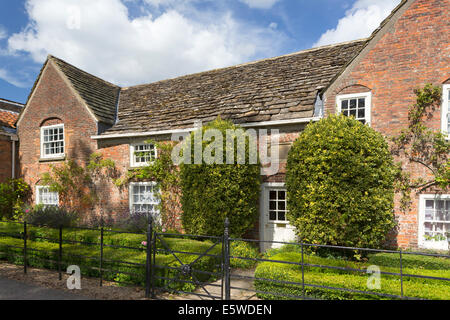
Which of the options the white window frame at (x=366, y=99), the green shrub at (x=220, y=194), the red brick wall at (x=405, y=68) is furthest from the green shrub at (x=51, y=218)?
the red brick wall at (x=405, y=68)

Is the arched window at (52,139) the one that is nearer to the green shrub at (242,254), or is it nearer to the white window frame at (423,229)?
the green shrub at (242,254)

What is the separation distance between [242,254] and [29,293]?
5575 millimetres

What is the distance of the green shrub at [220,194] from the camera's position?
925 cm

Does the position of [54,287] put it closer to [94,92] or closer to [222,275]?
[222,275]

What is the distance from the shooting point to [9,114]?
58.2 ft

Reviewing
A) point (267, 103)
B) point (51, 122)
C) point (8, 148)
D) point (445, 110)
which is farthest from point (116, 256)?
point (8, 148)

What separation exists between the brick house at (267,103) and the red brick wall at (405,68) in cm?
3

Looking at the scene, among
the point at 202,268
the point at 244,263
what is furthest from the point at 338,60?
the point at 202,268

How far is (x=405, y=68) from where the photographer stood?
9477mm

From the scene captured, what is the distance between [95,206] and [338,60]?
1246 centimetres

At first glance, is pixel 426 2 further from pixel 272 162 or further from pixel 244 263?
pixel 244 263

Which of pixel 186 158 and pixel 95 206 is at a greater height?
pixel 186 158
